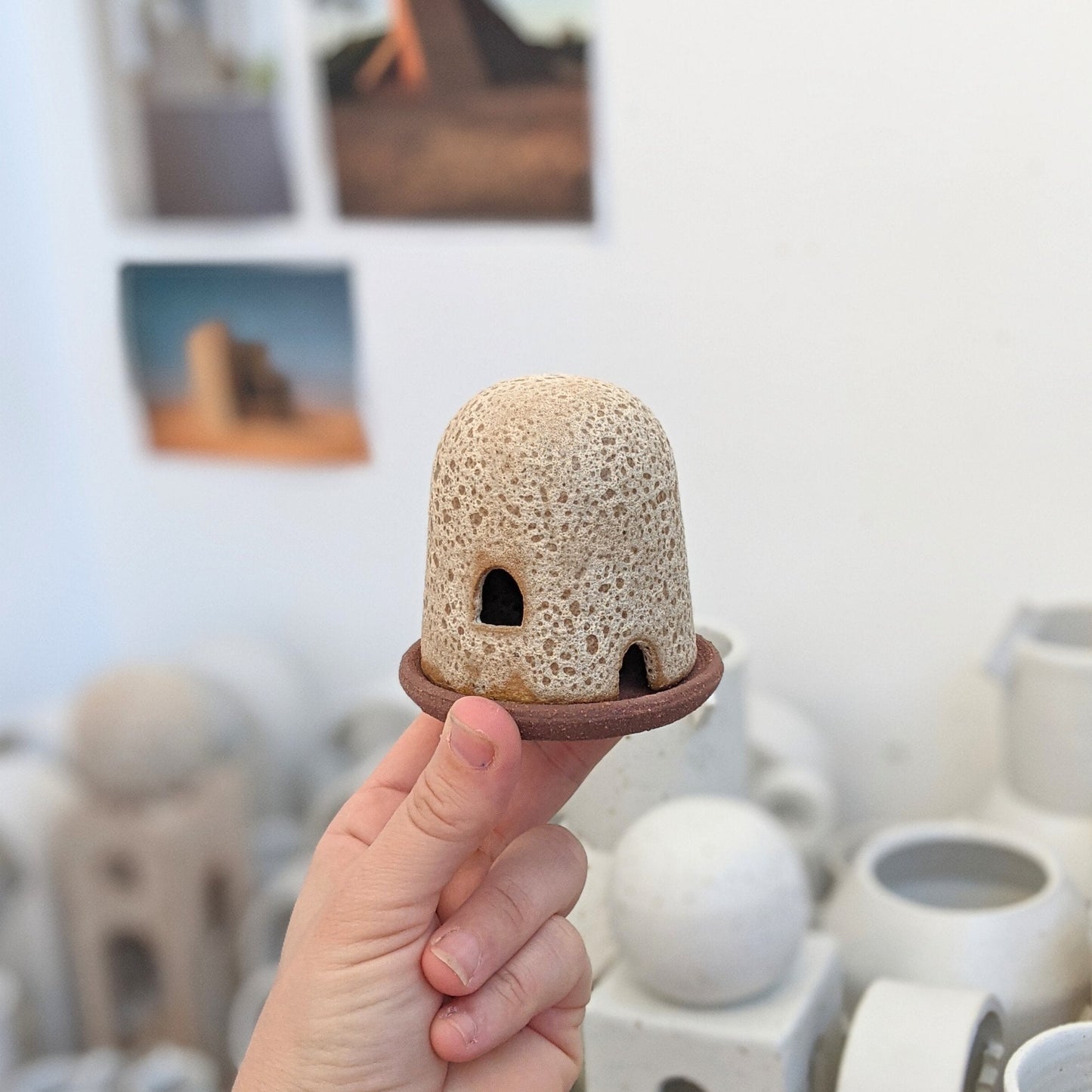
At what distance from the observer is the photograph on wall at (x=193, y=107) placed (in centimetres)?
173

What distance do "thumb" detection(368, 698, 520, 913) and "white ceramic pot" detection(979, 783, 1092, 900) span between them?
587 millimetres

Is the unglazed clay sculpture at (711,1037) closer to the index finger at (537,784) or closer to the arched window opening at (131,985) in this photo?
the index finger at (537,784)

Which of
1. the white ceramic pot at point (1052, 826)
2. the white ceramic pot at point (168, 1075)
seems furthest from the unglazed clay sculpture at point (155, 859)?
the white ceramic pot at point (1052, 826)

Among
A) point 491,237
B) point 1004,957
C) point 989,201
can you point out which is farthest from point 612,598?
point 491,237

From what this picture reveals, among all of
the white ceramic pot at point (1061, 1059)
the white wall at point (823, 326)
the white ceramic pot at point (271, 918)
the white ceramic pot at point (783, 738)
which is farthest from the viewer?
the white ceramic pot at point (271, 918)


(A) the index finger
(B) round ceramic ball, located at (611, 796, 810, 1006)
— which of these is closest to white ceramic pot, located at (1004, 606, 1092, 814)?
(B) round ceramic ball, located at (611, 796, 810, 1006)

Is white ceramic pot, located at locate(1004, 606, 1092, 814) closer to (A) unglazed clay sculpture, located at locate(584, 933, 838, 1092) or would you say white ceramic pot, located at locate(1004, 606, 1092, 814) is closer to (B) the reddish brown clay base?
(A) unglazed clay sculpture, located at locate(584, 933, 838, 1092)

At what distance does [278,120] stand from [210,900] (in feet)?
3.38

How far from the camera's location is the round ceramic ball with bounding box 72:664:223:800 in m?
1.54

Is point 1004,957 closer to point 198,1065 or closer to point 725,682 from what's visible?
point 725,682

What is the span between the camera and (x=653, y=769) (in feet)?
3.20

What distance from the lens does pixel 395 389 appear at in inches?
66.3

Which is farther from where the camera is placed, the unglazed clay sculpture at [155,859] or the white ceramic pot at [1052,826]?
the unglazed clay sculpture at [155,859]

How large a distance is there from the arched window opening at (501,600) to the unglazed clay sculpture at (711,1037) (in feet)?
1.10
